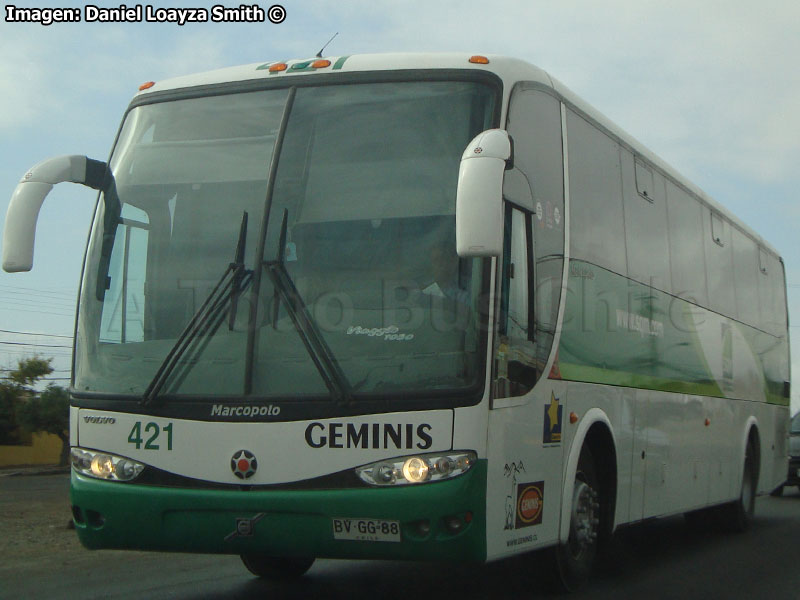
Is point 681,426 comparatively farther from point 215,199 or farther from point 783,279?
point 783,279

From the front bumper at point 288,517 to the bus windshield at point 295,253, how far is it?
21.9 inches

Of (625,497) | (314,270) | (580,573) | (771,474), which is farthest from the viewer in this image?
(771,474)

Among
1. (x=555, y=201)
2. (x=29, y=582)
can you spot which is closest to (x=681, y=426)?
(x=555, y=201)

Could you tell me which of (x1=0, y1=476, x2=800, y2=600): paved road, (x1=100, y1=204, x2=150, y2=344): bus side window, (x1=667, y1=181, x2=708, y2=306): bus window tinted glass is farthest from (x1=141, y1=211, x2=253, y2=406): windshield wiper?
(x1=667, y1=181, x2=708, y2=306): bus window tinted glass

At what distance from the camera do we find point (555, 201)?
7.97m

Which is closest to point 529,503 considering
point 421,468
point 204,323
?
point 421,468

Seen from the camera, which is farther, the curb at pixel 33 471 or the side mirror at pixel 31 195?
the curb at pixel 33 471

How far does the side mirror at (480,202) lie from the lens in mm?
6035

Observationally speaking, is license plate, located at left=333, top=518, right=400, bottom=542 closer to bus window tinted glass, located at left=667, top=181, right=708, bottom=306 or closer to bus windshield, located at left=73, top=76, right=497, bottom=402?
bus windshield, located at left=73, top=76, right=497, bottom=402

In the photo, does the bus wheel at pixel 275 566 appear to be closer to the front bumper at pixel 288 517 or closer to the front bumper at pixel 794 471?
the front bumper at pixel 288 517

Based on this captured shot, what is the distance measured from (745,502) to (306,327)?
8942mm

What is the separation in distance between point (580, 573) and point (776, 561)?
3.43m

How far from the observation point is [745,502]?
13.9 m

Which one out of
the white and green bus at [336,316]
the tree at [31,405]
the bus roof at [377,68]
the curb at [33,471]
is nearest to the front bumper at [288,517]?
the white and green bus at [336,316]
